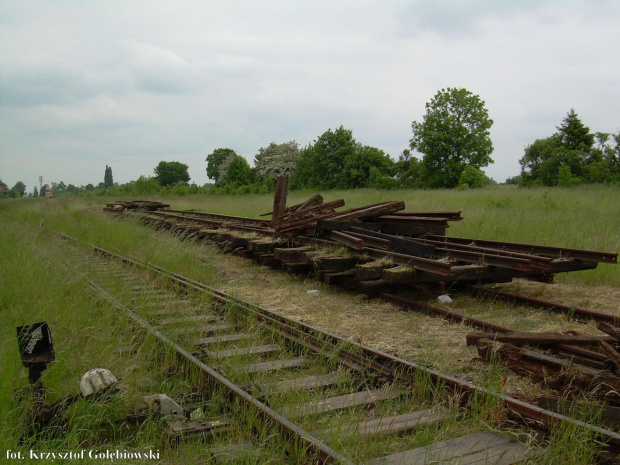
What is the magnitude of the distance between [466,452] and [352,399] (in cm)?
102

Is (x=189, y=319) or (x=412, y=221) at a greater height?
(x=412, y=221)

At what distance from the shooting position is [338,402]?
12.2 feet

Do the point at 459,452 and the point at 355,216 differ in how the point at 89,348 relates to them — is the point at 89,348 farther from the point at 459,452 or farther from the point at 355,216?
the point at 355,216

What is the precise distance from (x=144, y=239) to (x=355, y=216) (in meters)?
6.50

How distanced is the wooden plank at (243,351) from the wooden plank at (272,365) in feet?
0.74

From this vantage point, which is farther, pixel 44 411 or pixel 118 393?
pixel 118 393

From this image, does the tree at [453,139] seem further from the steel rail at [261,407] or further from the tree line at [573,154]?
the steel rail at [261,407]

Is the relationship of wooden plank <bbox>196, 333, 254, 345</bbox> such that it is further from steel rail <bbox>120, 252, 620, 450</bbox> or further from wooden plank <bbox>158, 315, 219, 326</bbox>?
wooden plank <bbox>158, 315, 219, 326</bbox>

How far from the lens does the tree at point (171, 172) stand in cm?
12000

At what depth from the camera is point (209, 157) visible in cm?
11975

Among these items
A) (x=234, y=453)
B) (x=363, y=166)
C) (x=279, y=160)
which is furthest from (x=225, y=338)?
(x=279, y=160)

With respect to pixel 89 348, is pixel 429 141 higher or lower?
higher

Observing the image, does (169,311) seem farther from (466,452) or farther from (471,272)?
(466,452)

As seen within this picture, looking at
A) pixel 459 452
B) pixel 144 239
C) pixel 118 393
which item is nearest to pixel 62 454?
pixel 118 393
